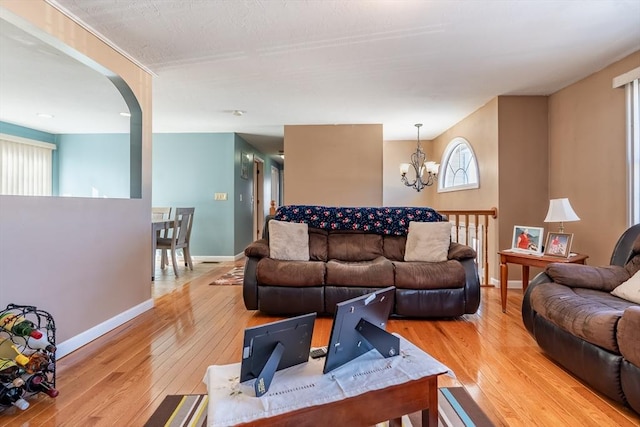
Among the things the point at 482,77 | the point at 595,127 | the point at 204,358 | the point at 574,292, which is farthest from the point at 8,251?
the point at 595,127

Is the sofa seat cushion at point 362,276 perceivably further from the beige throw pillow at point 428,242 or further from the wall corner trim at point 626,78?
the wall corner trim at point 626,78

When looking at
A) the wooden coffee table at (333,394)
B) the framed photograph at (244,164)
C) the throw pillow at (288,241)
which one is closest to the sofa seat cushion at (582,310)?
the wooden coffee table at (333,394)

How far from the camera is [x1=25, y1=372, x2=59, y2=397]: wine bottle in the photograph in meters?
1.68

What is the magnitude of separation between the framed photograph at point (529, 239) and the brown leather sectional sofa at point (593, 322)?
68 cm

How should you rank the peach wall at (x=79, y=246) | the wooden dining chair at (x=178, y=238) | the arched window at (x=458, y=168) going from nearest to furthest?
the peach wall at (x=79, y=246), the wooden dining chair at (x=178, y=238), the arched window at (x=458, y=168)

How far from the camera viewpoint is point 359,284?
9.57ft

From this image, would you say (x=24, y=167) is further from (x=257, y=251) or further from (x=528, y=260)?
(x=528, y=260)

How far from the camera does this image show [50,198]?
2.20 meters

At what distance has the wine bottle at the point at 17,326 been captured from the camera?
1686 millimetres

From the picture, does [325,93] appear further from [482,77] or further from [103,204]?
[103,204]

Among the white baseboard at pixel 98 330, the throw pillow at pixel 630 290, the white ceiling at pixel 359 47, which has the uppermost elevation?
the white ceiling at pixel 359 47

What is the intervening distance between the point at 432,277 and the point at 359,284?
62 cm

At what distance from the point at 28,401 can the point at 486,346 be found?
2.70 m

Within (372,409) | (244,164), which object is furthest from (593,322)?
(244,164)
